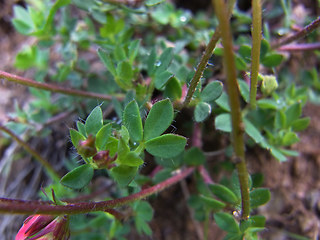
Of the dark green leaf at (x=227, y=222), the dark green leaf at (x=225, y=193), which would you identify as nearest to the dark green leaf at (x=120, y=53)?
the dark green leaf at (x=225, y=193)

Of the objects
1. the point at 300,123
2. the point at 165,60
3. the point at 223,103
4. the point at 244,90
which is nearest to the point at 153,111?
the point at 165,60

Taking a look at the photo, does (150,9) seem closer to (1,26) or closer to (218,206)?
(218,206)

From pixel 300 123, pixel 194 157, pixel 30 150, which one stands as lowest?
pixel 30 150

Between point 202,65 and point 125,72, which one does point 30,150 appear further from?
point 202,65

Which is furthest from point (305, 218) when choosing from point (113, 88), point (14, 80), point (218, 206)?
point (14, 80)

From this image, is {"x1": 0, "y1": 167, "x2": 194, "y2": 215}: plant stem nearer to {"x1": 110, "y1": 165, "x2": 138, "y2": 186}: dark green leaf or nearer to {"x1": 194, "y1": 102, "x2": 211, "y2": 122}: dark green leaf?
{"x1": 110, "y1": 165, "x2": 138, "y2": 186}: dark green leaf
